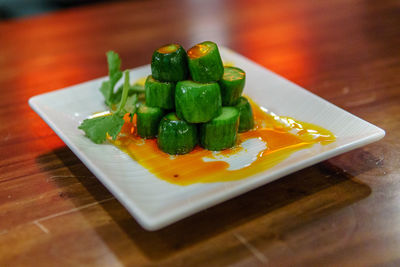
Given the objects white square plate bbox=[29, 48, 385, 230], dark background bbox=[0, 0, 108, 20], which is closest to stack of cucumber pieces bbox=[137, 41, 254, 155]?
white square plate bbox=[29, 48, 385, 230]

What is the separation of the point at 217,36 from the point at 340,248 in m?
1.63

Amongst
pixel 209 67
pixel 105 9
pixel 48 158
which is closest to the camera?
pixel 209 67

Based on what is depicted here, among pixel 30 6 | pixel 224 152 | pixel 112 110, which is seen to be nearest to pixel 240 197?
pixel 224 152

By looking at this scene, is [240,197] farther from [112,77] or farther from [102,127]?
[112,77]

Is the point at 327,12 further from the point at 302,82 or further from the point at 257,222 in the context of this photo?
the point at 257,222

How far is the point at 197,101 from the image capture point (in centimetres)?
132

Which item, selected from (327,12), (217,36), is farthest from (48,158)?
(327,12)

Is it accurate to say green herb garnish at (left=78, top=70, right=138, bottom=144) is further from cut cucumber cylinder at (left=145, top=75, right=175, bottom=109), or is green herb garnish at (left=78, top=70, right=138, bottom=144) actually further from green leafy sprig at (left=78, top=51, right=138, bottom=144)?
cut cucumber cylinder at (left=145, top=75, right=175, bottom=109)

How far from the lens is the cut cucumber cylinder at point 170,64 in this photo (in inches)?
A: 53.5

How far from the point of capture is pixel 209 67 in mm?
1339

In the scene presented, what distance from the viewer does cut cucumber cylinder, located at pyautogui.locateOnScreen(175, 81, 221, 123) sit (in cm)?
132

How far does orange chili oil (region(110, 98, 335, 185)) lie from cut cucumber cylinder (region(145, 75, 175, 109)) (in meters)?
0.12

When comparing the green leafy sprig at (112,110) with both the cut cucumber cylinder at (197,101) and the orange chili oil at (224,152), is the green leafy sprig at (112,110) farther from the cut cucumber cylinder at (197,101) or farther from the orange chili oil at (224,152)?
the cut cucumber cylinder at (197,101)

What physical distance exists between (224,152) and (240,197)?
0.62ft
